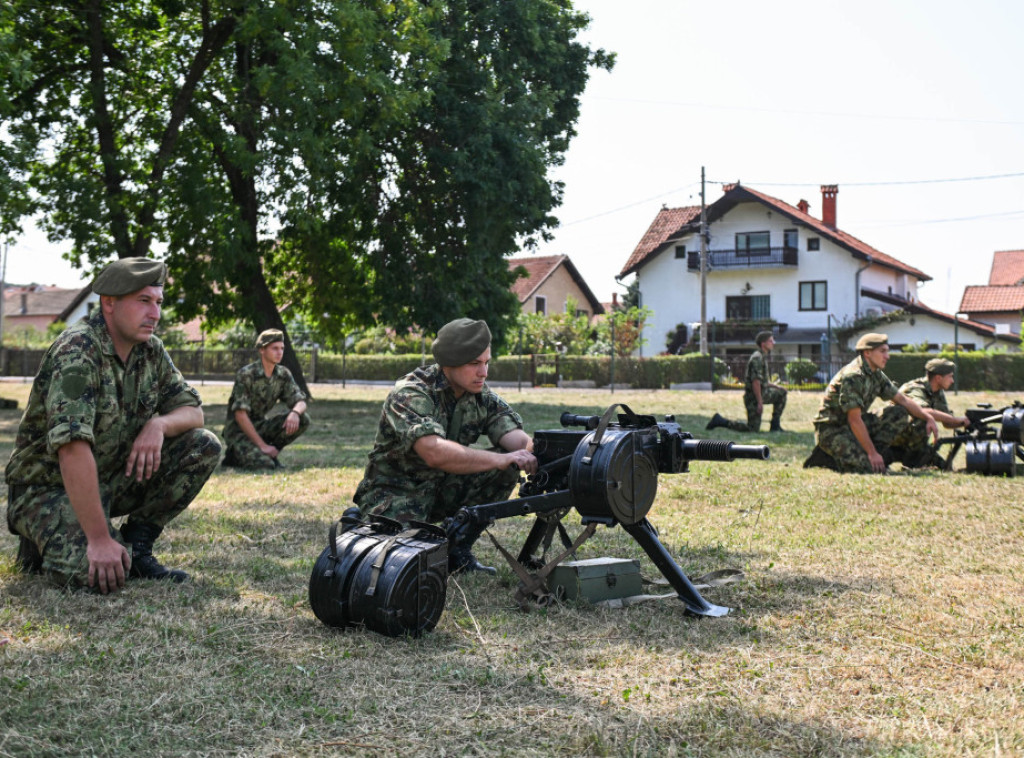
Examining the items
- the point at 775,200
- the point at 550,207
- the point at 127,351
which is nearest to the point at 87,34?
the point at 550,207

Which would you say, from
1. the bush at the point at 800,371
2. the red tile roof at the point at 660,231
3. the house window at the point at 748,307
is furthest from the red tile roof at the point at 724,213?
the bush at the point at 800,371

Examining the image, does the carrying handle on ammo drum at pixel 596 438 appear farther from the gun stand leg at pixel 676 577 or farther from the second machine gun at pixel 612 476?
the gun stand leg at pixel 676 577

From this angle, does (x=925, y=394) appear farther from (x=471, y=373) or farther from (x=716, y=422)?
(x=471, y=373)

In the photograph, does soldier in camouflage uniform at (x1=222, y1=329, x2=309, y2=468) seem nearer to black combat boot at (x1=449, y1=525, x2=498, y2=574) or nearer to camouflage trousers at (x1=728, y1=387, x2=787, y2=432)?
black combat boot at (x1=449, y1=525, x2=498, y2=574)

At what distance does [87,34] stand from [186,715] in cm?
1986

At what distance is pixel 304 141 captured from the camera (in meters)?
17.7

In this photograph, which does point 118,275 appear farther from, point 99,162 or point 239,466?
point 99,162

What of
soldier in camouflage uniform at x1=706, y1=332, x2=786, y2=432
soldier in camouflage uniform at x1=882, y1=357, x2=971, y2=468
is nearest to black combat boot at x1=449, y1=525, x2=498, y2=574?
soldier in camouflage uniform at x1=882, y1=357, x2=971, y2=468

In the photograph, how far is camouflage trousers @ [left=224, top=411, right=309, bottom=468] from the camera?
36.7 ft

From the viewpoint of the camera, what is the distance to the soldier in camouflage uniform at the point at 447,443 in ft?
17.1

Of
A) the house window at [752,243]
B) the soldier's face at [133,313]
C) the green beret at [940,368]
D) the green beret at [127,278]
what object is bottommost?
the green beret at [940,368]

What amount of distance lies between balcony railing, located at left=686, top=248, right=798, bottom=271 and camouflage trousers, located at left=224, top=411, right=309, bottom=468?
47250 millimetres

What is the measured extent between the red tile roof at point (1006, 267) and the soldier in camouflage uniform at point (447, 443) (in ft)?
280

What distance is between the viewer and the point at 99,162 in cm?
2080
